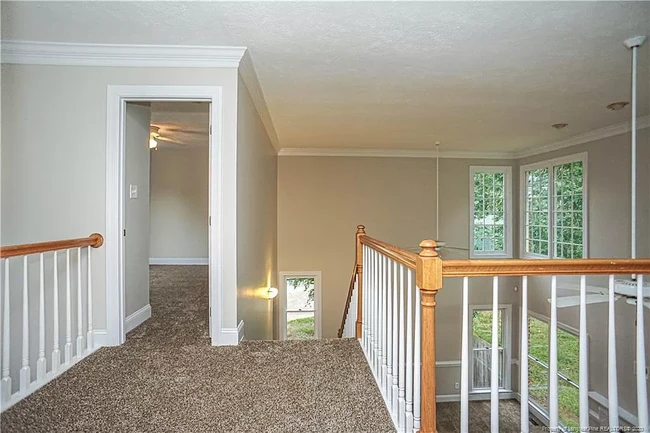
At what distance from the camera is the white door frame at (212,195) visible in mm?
2670

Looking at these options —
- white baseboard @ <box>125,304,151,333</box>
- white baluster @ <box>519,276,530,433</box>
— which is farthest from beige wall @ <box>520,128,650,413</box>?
white baseboard @ <box>125,304,151,333</box>

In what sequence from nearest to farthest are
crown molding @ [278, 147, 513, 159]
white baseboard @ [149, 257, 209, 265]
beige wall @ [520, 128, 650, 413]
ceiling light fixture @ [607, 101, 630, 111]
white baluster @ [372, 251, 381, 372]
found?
1. white baluster @ [372, 251, 381, 372]
2. ceiling light fixture @ [607, 101, 630, 111]
3. beige wall @ [520, 128, 650, 413]
4. crown molding @ [278, 147, 513, 159]
5. white baseboard @ [149, 257, 209, 265]

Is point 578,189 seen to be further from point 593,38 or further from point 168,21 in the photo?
point 168,21

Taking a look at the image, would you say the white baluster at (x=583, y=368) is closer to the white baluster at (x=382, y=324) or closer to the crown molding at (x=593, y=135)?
the white baluster at (x=382, y=324)

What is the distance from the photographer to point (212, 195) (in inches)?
106

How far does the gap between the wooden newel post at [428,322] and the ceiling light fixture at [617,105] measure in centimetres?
367

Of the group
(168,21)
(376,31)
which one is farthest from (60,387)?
(376,31)

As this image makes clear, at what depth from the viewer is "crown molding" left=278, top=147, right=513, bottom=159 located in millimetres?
6605

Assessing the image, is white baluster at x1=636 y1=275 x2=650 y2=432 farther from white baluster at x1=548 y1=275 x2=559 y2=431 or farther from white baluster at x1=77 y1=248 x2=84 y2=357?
white baluster at x1=77 y1=248 x2=84 y2=357

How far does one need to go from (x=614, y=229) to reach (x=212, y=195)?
5.28m

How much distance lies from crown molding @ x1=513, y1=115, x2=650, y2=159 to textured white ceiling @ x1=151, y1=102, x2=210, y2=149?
5.25 meters

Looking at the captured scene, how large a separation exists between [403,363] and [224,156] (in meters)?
1.94

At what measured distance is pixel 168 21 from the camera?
2.20 m

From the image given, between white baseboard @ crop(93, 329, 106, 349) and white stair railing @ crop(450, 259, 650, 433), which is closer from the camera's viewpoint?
white stair railing @ crop(450, 259, 650, 433)
